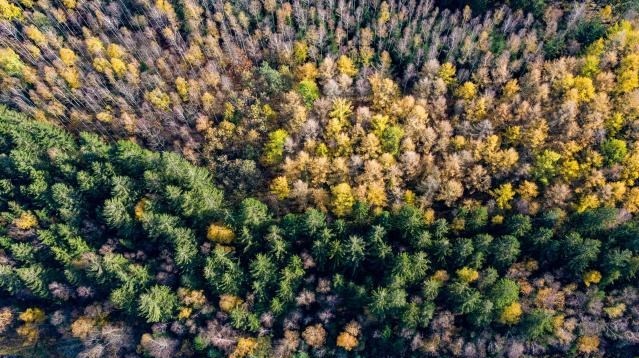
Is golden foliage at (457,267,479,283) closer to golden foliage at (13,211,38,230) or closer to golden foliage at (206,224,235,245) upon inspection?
golden foliage at (206,224,235,245)

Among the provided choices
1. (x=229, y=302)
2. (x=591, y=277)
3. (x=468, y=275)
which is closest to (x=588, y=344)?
(x=591, y=277)

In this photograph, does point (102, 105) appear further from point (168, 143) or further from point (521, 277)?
point (521, 277)

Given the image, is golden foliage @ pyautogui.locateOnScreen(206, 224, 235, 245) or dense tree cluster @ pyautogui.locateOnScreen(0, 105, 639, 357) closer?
dense tree cluster @ pyautogui.locateOnScreen(0, 105, 639, 357)

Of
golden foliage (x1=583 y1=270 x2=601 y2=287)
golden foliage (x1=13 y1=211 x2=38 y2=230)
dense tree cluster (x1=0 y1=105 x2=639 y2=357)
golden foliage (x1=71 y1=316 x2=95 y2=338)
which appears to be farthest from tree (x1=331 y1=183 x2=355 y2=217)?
golden foliage (x1=13 y1=211 x2=38 y2=230)

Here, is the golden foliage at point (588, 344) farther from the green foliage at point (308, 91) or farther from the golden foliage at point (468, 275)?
Result: the green foliage at point (308, 91)

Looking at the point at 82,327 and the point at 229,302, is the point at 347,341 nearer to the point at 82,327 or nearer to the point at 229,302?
the point at 229,302

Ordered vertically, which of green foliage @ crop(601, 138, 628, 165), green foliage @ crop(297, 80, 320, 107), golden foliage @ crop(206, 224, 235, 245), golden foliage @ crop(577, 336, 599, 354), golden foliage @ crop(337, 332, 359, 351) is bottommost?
golden foliage @ crop(577, 336, 599, 354)

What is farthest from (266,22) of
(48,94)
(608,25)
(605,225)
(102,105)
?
(605,225)

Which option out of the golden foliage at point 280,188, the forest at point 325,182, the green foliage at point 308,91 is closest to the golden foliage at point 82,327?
the forest at point 325,182

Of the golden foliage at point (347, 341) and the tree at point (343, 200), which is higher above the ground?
the tree at point (343, 200)
